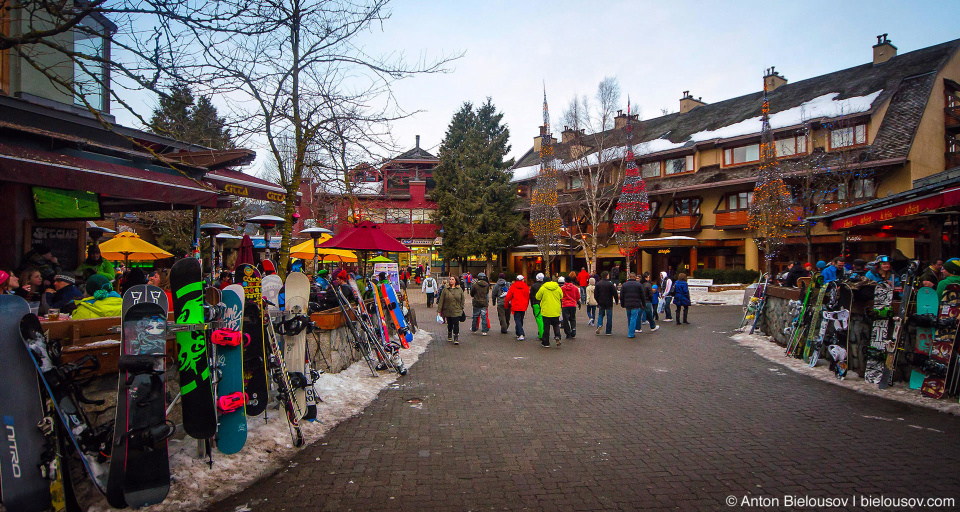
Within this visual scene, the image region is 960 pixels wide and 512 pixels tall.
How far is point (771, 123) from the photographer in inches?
1085

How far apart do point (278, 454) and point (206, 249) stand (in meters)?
24.6

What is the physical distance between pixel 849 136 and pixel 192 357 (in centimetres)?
2942

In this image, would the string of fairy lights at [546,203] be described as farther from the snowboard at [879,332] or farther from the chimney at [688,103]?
the snowboard at [879,332]

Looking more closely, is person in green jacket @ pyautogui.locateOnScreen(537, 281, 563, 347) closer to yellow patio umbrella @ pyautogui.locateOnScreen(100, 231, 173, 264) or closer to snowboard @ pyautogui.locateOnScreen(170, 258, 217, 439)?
snowboard @ pyautogui.locateOnScreen(170, 258, 217, 439)

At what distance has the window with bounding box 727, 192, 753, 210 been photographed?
28231 millimetres

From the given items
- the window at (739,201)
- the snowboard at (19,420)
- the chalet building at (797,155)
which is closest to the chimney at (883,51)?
the chalet building at (797,155)

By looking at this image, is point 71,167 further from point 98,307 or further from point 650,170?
point 650,170

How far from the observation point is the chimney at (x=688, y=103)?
1484 inches

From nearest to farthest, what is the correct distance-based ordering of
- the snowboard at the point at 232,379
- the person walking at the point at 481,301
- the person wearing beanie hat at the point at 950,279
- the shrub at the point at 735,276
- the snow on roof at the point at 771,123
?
1. the snowboard at the point at 232,379
2. the person wearing beanie hat at the point at 950,279
3. the person walking at the point at 481,301
4. the snow on roof at the point at 771,123
5. the shrub at the point at 735,276

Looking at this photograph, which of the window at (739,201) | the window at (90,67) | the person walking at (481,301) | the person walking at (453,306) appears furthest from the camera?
the window at (739,201)

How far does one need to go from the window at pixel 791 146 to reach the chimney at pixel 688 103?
38.4 ft

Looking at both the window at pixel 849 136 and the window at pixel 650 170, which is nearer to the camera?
the window at pixel 849 136

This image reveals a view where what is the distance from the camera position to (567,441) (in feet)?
16.4

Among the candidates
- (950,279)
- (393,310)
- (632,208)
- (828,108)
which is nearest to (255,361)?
(393,310)
